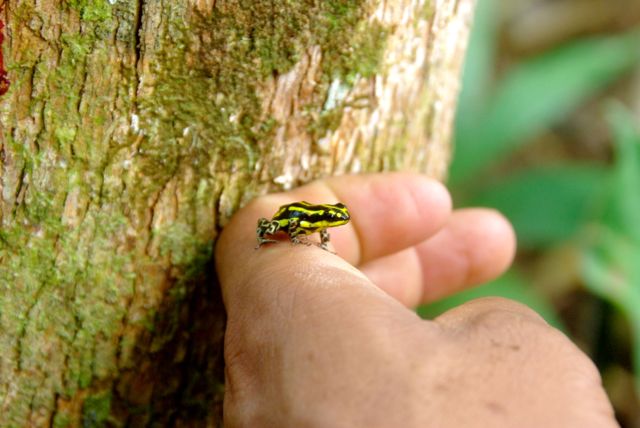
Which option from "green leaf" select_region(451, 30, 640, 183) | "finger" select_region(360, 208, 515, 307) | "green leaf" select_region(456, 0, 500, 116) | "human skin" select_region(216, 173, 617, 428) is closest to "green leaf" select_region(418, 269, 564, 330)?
"green leaf" select_region(451, 30, 640, 183)

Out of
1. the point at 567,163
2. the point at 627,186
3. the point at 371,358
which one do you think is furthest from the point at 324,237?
the point at 567,163

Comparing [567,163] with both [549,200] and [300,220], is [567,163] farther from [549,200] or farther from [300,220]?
[300,220]

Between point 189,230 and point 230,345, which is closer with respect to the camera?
point 230,345

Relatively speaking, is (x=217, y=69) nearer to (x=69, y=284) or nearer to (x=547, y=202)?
(x=69, y=284)

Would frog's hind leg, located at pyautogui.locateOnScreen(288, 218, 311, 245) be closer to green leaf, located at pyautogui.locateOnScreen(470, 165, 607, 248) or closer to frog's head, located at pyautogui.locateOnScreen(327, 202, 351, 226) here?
frog's head, located at pyautogui.locateOnScreen(327, 202, 351, 226)

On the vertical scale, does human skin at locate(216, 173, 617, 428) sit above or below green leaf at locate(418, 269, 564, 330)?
above

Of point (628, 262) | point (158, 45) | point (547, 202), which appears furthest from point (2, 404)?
point (547, 202)
